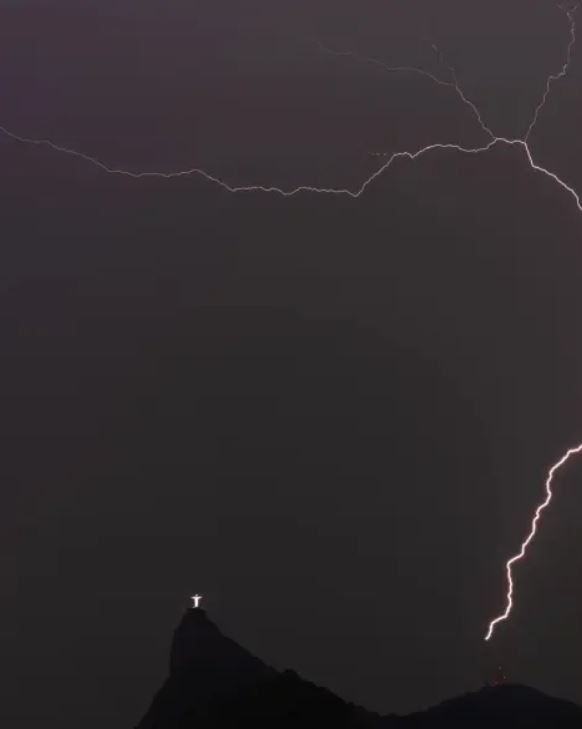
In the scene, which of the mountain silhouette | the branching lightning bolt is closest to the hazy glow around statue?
the mountain silhouette

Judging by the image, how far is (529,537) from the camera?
2.30 m

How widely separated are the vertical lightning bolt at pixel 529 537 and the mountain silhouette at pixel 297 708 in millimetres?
809

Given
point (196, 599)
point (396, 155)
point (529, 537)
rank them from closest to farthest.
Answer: point (196, 599), point (529, 537), point (396, 155)

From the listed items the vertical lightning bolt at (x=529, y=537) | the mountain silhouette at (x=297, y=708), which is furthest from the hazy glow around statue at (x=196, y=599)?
the vertical lightning bolt at (x=529, y=537)

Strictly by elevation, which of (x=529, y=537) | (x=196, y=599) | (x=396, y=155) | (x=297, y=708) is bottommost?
(x=297, y=708)

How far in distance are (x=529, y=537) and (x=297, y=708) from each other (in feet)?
3.84

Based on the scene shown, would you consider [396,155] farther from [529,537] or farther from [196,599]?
[196,599]

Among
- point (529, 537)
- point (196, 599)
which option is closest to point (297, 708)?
point (196, 599)

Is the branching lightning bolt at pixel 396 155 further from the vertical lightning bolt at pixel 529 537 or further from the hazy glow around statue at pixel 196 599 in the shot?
the hazy glow around statue at pixel 196 599

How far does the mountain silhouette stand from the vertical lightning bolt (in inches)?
31.8

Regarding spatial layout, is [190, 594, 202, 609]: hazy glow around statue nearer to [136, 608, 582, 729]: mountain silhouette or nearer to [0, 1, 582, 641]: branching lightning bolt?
[136, 608, 582, 729]: mountain silhouette

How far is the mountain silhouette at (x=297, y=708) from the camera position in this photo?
4.32 feet

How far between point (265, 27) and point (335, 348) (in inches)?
46.2

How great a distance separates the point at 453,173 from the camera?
2.69m
